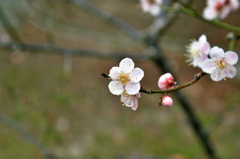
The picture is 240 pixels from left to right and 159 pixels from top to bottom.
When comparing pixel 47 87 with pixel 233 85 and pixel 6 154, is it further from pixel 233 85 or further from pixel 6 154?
pixel 233 85

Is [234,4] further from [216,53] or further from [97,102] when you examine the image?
[97,102]

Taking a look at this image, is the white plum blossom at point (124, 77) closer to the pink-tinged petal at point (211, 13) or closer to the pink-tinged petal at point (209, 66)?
the pink-tinged petal at point (209, 66)

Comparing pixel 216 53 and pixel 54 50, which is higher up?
pixel 54 50

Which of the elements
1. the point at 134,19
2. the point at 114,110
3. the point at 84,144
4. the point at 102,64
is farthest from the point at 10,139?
the point at 134,19

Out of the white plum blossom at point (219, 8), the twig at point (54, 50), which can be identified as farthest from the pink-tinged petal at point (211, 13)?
the twig at point (54, 50)

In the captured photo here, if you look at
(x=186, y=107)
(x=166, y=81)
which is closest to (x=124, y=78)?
(x=166, y=81)

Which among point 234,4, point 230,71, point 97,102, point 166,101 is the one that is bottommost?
point 166,101
